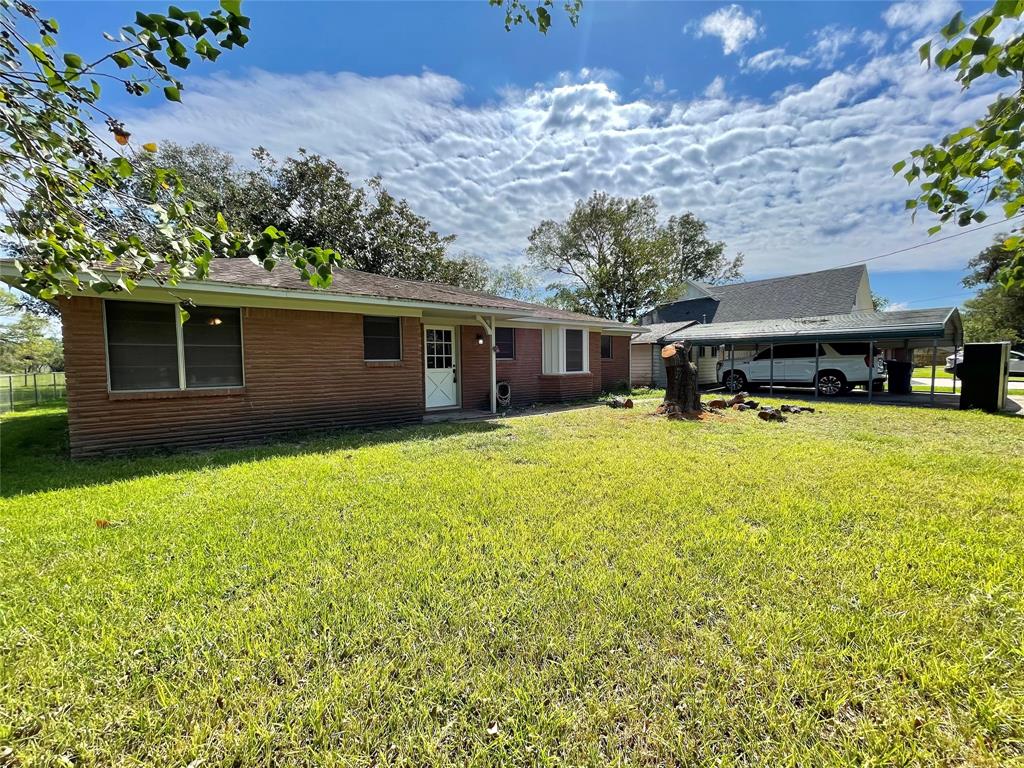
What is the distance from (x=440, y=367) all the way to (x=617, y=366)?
8.18 metres

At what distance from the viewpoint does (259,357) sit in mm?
7445

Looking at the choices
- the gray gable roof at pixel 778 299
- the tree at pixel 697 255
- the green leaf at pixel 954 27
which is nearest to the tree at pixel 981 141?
the green leaf at pixel 954 27

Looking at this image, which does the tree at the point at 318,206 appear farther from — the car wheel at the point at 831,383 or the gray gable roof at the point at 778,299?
the car wheel at the point at 831,383

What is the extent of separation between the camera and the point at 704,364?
1881 cm

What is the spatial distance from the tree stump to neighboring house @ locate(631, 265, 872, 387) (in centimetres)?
825

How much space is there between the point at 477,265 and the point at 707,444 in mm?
27741

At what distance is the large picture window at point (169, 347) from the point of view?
20.8 ft

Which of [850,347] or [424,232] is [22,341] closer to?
[424,232]

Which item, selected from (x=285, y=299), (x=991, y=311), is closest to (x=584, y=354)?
(x=285, y=299)

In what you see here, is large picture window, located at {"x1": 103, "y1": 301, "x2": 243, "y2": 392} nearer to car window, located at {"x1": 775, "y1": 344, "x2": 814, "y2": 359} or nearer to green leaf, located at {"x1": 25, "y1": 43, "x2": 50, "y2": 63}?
green leaf, located at {"x1": 25, "y1": 43, "x2": 50, "y2": 63}

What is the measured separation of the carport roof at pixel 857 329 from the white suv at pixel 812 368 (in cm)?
78

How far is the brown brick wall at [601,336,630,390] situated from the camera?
52.0 feet

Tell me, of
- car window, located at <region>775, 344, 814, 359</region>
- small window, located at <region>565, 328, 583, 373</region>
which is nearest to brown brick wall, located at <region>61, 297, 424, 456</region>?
small window, located at <region>565, 328, 583, 373</region>

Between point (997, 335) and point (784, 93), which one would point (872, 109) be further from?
point (997, 335)
